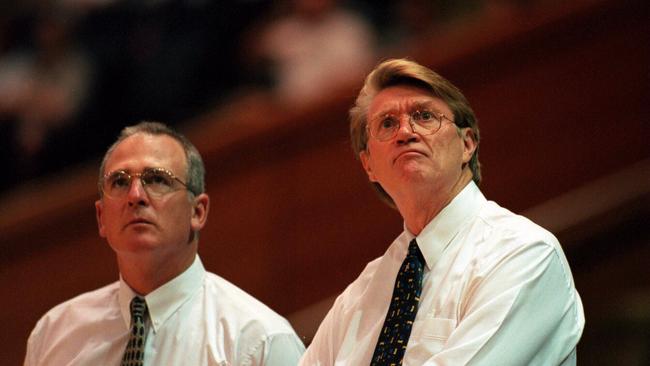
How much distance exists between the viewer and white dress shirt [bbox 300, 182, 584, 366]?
2982 millimetres

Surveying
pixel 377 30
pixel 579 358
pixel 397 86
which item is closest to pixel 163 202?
pixel 397 86

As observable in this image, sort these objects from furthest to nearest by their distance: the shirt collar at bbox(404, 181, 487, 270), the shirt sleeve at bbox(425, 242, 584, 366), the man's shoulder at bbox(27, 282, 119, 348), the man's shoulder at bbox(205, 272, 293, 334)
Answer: the man's shoulder at bbox(27, 282, 119, 348) → the man's shoulder at bbox(205, 272, 293, 334) → the shirt collar at bbox(404, 181, 487, 270) → the shirt sleeve at bbox(425, 242, 584, 366)

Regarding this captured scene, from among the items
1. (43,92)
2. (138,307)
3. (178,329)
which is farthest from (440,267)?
(43,92)

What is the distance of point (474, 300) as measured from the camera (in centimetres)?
307

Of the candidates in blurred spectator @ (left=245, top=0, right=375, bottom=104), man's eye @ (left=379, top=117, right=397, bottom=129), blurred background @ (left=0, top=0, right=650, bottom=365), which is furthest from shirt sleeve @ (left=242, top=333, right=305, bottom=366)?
blurred spectator @ (left=245, top=0, right=375, bottom=104)

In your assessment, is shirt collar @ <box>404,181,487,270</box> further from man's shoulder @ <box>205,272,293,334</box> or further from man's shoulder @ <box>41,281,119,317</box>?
man's shoulder @ <box>41,281,119,317</box>

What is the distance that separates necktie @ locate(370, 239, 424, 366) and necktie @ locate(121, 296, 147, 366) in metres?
0.83

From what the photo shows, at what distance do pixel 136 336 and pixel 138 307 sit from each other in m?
0.12

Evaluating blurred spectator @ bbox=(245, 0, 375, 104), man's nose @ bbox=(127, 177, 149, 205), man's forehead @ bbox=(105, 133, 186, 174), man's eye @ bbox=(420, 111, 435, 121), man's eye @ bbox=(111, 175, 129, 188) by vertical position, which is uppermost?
blurred spectator @ bbox=(245, 0, 375, 104)

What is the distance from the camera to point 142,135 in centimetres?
394

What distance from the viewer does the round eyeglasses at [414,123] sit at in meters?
3.40

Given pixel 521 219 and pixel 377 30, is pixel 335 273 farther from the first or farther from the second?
pixel 521 219

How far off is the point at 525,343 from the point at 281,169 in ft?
9.50

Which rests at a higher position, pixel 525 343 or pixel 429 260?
pixel 429 260
